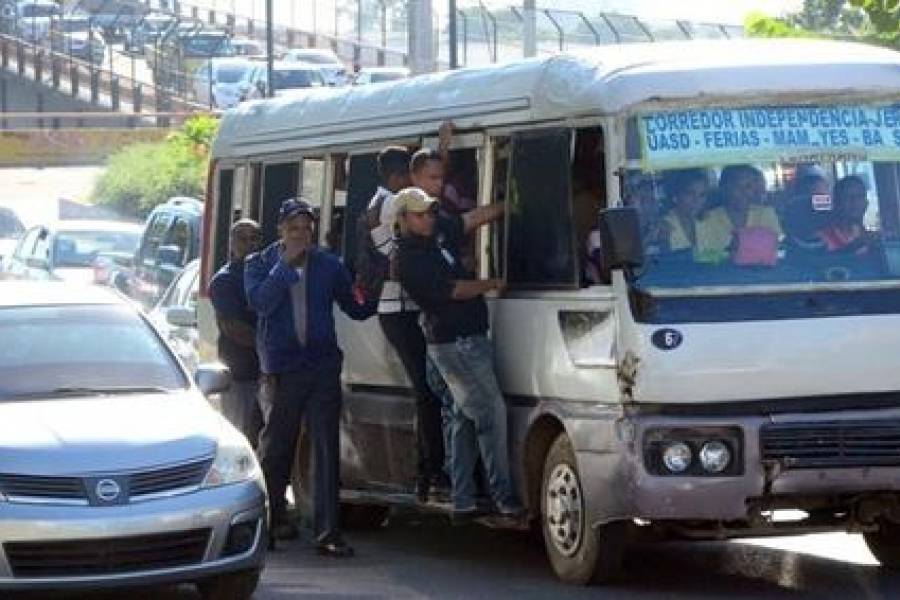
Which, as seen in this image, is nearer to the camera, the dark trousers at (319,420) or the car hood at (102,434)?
the car hood at (102,434)

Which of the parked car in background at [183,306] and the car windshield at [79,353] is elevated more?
the parked car in background at [183,306]

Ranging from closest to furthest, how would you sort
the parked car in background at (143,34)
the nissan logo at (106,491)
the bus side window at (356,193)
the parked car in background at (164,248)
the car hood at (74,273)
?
1. the nissan logo at (106,491)
2. the bus side window at (356,193)
3. the parked car in background at (164,248)
4. the car hood at (74,273)
5. the parked car in background at (143,34)

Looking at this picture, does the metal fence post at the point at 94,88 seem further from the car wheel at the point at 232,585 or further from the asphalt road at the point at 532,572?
the car wheel at the point at 232,585

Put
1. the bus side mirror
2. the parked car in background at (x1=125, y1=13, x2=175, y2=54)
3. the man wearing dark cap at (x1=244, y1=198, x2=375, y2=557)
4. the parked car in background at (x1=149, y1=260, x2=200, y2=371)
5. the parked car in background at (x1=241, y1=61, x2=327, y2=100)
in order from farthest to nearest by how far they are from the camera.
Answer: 1. the parked car in background at (x1=125, y1=13, x2=175, y2=54)
2. the parked car in background at (x1=241, y1=61, x2=327, y2=100)
3. the parked car in background at (x1=149, y1=260, x2=200, y2=371)
4. the man wearing dark cap at (x1=244, y1=198, x2=375, y2=557)
5. the bus side mirror

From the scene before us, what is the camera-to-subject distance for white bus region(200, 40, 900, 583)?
35.6 ft

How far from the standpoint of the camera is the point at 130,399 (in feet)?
37.6

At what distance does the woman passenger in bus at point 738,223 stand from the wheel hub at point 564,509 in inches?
47.4

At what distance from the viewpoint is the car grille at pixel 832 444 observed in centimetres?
1080

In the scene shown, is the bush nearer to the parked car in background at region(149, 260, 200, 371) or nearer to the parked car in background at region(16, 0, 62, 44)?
the parked car in background at region(16, 0, 62, 44)

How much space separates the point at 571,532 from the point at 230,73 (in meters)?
52.7

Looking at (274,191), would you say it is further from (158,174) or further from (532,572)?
(158,174)

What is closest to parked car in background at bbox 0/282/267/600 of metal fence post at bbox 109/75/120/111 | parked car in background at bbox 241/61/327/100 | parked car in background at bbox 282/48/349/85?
parked car in background at bbox 241/61/327/100

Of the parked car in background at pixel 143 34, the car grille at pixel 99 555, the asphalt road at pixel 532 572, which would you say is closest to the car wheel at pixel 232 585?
the car grille at pixel 99 555

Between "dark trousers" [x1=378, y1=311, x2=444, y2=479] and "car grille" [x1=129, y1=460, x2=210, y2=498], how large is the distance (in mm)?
2145
